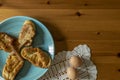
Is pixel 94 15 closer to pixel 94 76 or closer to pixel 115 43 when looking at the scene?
pixel 115 43

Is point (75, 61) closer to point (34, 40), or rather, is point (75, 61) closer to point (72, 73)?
point (72, 73)

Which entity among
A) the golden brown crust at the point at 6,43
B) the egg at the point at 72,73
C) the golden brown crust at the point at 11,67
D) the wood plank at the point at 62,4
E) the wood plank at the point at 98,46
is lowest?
the egg at the point at 72,73

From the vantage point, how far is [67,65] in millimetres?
1235

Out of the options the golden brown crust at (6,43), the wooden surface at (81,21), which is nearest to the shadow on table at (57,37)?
the wooden surface at (81,21)

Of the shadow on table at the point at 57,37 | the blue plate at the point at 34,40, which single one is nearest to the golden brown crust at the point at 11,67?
the blue plate at the point at 34,40

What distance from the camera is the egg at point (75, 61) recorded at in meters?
1.19

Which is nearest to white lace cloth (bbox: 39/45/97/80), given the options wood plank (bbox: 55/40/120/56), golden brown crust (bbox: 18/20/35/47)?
wood plank (bbox: 55/40/120/56)

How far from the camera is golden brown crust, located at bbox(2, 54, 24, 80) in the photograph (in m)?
1.20

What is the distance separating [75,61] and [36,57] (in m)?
0.15

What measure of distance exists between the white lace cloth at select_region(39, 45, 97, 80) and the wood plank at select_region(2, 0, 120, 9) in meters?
0.17

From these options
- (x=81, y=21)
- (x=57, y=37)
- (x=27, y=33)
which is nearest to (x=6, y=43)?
(x=27, y=33)

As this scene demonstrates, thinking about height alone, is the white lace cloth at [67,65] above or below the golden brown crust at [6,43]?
below

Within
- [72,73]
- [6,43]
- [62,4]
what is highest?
[62,4]

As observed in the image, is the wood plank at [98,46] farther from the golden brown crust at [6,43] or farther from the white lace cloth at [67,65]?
the golden brown crust at [6,43]
